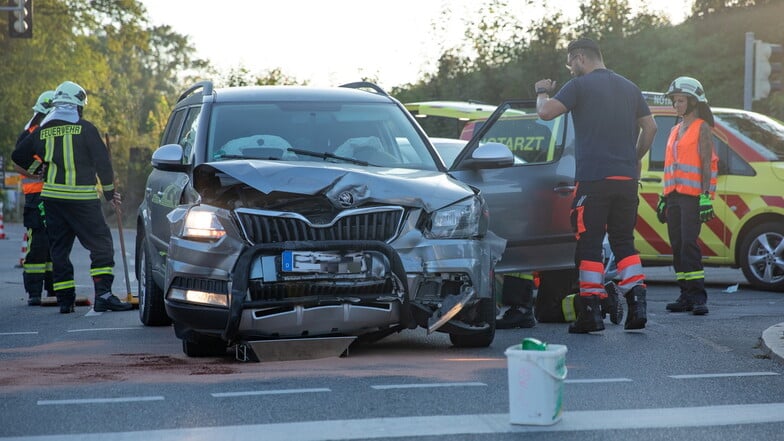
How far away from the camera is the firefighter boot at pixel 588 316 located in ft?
29.9

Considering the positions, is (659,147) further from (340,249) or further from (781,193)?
(340,249)

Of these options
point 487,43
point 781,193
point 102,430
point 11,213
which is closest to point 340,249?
point 102,430

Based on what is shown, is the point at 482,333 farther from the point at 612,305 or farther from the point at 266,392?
the point at 266,392

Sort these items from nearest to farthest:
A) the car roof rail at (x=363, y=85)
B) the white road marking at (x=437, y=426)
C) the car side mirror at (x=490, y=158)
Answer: the white road marking at (x=437, y=426) → the car side mirror at (x=490, y=158) → the car roof rail at (x=363, y=85)

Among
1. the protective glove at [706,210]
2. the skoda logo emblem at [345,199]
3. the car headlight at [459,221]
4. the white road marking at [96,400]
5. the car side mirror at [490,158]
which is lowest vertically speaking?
the white road marking at [96,400]

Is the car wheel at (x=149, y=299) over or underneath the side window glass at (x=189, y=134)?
underneath

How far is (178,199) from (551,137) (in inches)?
119

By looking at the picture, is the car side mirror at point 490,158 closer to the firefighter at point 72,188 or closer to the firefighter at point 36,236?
the firefighter at point 72,188

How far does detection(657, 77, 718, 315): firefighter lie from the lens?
35.9 ft

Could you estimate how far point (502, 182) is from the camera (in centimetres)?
951

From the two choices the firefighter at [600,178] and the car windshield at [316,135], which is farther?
the firefighter at [600,178]

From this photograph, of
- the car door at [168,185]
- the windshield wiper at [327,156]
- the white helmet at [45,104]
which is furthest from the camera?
the white helmet at [45,104]

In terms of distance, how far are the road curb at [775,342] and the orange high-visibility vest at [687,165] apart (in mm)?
2219

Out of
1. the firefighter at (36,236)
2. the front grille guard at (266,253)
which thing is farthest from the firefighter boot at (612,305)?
the firefighter at (36,236)
